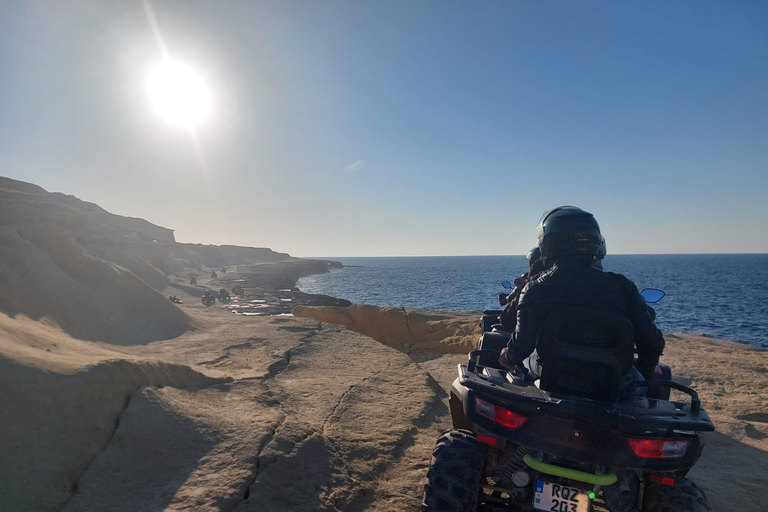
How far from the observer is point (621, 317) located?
239cm

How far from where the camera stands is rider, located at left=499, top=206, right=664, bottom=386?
2.55 m

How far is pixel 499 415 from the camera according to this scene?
250 cm

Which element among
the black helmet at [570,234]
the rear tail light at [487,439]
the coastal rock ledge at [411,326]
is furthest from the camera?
the coastal rock ledge at [411,326]

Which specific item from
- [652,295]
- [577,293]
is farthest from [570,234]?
[652,295]

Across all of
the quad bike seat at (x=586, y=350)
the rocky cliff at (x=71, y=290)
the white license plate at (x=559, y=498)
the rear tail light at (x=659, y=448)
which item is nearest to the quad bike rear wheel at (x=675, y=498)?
the rear tail light at (x=659, y=448)

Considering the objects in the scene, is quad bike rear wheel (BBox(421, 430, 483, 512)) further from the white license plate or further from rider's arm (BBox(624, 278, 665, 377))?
rider's arm (BBox(624, 278, 665, 377))

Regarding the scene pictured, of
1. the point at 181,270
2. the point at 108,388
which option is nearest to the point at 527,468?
the point at 108,388

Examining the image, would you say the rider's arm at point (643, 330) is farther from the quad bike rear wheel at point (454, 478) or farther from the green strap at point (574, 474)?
the quad bike rear wheel at point (454, 478)

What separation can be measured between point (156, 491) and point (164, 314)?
887 centimetres

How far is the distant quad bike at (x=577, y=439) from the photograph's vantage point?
7.28 ft

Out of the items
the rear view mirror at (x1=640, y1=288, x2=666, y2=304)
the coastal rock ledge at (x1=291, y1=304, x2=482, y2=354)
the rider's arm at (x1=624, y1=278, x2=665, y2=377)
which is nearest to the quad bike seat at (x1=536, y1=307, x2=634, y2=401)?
the rider's arm at (x1=624, y1=278, x2=665, y2=377)

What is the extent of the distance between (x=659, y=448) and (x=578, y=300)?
91 cm

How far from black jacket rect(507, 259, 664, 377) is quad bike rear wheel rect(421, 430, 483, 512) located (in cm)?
71

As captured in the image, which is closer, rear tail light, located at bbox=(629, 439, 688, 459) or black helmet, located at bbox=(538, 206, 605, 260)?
rear tail light, located at bbox=(629, 439, 688, 459)
